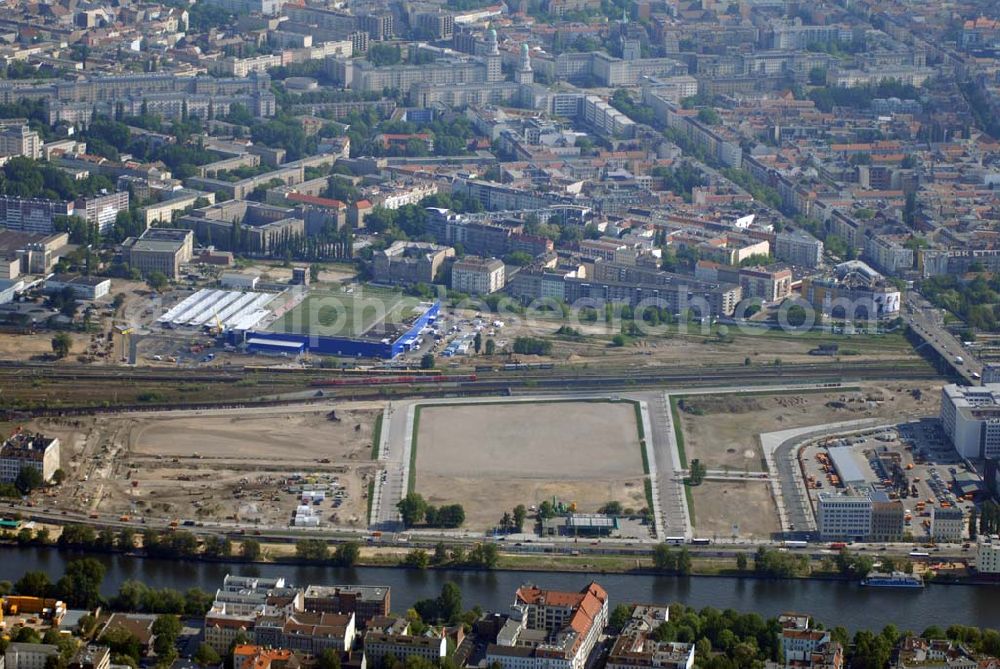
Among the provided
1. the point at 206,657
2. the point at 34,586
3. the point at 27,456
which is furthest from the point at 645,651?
the point at 27,456

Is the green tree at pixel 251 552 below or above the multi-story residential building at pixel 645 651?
below

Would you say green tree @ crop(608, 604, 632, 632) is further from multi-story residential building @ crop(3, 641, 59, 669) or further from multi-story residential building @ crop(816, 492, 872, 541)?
multi-story residential building @ crop(3, 641, 59, 669)

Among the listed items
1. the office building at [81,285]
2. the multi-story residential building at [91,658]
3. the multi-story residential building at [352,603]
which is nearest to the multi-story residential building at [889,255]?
the office building at [81,285]

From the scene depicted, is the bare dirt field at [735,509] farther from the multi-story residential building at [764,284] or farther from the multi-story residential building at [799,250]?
the multi-story residential building at [799,250]

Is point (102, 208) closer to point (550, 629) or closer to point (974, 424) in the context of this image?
point (974, 424)

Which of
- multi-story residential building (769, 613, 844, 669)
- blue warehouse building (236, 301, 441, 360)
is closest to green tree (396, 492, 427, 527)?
multi-story residential building (769, 613, 844, 669)

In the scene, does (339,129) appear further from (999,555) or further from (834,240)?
(999,555)
